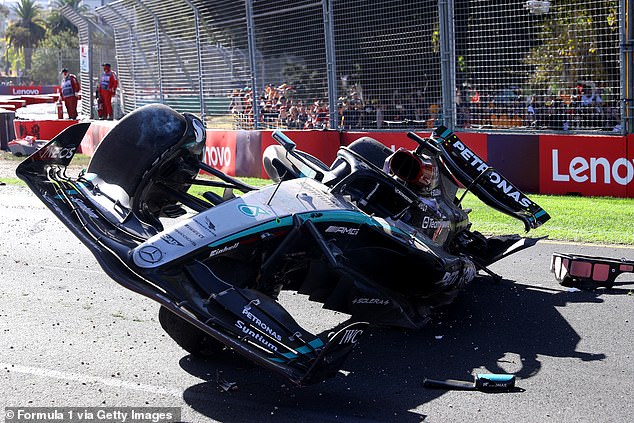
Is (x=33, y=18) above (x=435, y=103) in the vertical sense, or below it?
above

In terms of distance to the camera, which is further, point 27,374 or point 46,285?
point 46,285

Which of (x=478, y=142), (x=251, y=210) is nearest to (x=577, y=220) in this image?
(x=478, y=142)

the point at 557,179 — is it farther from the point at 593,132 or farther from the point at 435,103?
the point at 435,103

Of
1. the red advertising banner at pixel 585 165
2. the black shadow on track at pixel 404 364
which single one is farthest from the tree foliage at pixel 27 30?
the black shadow on track at pixel 404 364

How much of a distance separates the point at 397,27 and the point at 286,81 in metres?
3.26

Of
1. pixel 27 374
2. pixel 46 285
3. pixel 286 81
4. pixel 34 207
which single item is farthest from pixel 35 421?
pixel 286 81

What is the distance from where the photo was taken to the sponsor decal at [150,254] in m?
4.75

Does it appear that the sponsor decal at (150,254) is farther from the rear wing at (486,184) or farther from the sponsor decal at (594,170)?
the sponsor decal at (594,170)

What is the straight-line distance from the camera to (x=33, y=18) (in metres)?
103

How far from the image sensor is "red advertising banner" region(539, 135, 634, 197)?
12219 mm

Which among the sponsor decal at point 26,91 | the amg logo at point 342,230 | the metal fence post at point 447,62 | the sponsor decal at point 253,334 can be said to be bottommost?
the sponsor decal at point 253,334

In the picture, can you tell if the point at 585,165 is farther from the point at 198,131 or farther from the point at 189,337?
the point at 189,337

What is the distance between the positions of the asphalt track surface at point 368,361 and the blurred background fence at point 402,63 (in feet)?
18.4

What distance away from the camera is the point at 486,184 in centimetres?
700
